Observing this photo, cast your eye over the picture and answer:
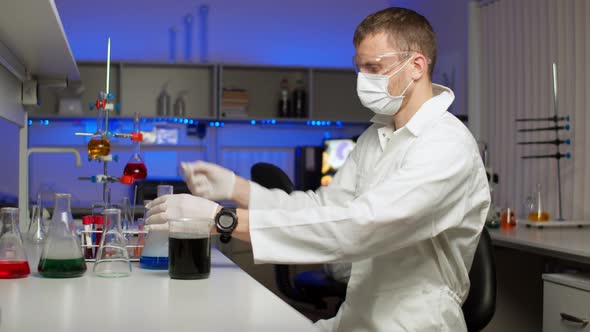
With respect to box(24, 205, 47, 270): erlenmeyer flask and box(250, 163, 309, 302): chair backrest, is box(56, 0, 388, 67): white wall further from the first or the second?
box(24, 205, 47, 270): erlenmeyer flask

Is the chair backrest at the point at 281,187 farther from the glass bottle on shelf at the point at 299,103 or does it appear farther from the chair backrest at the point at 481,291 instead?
the glass bottle on shelf at the point at 299,103

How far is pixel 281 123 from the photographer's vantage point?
5.81 metres

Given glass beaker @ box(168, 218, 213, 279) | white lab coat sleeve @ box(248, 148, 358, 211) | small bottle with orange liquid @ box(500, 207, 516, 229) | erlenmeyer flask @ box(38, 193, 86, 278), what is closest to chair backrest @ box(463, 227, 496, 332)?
white lab coat sleeve @ box(248, 148, 358, 211)

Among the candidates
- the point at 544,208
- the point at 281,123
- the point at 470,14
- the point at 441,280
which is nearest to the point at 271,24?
the point at 281,123

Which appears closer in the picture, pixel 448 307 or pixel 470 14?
pixel 448 307

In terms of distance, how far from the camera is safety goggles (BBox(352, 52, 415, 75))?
174 centimetres

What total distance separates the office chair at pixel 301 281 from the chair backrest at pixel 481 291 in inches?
39.2

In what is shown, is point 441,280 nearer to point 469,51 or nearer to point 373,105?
point 373,105

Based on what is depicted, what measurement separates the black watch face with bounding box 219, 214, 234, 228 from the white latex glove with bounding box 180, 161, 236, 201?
0.14 metres

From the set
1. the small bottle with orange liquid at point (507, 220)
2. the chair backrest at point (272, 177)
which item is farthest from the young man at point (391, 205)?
the small bottle with orange liquid at point (507, 220)

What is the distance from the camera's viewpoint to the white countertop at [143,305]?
1.07 m

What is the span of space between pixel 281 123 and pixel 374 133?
3910 mm

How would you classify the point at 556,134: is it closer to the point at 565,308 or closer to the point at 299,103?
the point at 565,308

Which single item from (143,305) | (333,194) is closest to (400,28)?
(333,194)
